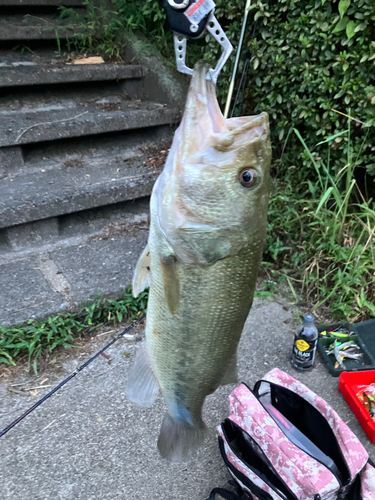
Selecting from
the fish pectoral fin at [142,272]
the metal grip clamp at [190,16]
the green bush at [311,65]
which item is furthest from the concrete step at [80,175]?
the metal grip clamp at [190,16]

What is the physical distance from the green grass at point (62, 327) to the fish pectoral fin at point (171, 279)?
168cm

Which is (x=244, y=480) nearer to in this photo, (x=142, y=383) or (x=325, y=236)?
(x=142, y=383)

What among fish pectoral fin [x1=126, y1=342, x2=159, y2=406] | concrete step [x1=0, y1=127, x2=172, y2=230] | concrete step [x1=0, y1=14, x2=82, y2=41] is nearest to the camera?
fish pectoral fin [x1=126, y1=342, x2=159, y2=406]

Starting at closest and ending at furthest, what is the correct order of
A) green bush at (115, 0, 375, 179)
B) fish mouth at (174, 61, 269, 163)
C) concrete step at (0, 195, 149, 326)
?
1. fish mouth at (174, 61, 269, 163)
2. concrete step at (0, 195, 149, 326)
3. green bush at (115, 0, 375, 179)

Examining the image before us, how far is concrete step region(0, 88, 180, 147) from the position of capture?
348 cm

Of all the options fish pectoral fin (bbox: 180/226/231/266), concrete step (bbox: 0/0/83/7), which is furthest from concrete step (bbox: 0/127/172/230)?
fish pectoral fin (bbox: 180/226/231/266)

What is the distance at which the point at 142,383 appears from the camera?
1479mm

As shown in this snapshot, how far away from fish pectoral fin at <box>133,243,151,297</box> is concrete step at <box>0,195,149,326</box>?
5.09 feet

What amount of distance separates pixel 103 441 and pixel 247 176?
71.1 inches

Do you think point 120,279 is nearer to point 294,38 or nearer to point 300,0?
point 294,38

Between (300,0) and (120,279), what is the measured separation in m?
2.71

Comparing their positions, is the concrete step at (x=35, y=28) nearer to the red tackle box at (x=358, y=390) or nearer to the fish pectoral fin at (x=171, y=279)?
the fish pectoral fin at (x=171, y=279)

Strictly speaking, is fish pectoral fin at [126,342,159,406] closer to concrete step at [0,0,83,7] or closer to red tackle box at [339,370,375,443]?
red tackle box at [339,370,375,443]

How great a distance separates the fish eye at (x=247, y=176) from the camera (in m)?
1.17
